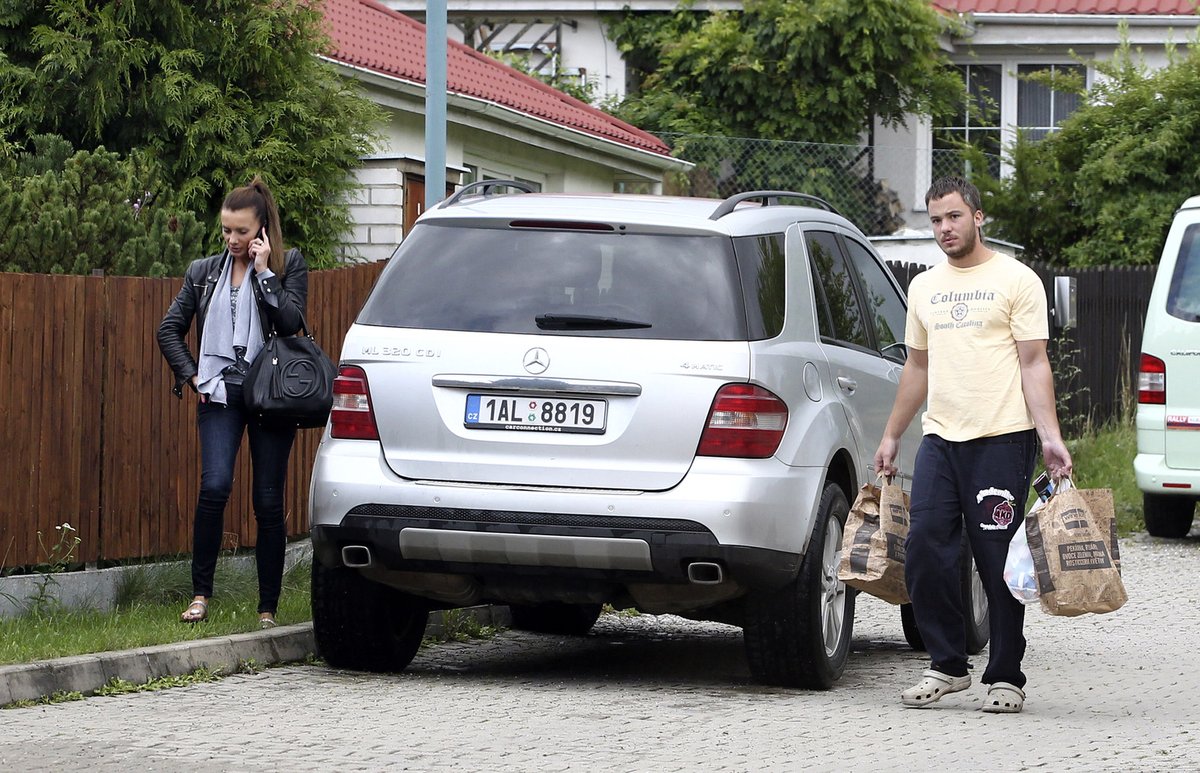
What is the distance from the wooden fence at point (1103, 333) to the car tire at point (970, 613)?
34.9ft

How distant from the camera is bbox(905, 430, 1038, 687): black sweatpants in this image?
23.8ft

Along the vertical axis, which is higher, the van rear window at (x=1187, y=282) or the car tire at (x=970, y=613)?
the van rear window at (x=1187, y=282)

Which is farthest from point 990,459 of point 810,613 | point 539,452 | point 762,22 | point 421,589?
point 762,22

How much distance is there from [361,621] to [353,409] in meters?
0.87

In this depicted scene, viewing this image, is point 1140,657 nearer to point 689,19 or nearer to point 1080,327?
point 1080,327

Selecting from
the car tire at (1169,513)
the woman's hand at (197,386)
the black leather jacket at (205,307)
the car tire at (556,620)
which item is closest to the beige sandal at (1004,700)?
the car tire at (556,620)

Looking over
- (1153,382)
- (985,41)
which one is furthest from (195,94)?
(985,41)

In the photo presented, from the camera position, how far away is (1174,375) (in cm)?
1336

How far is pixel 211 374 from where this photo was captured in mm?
8438

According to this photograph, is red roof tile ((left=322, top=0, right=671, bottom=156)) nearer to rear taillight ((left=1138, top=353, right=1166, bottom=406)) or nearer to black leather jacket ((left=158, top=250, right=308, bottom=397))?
rear taillight ((left=1138, top=353, right=1166, bottom=406))

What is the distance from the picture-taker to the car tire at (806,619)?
24.5 ft

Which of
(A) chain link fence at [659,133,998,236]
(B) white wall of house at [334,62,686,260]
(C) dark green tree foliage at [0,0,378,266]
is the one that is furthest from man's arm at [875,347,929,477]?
(A) chain link fence at [659,133,998,236]

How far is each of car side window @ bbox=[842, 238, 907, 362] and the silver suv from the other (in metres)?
1.10

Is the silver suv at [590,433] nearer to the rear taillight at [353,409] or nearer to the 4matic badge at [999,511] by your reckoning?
the rear taillight at [353,409]
